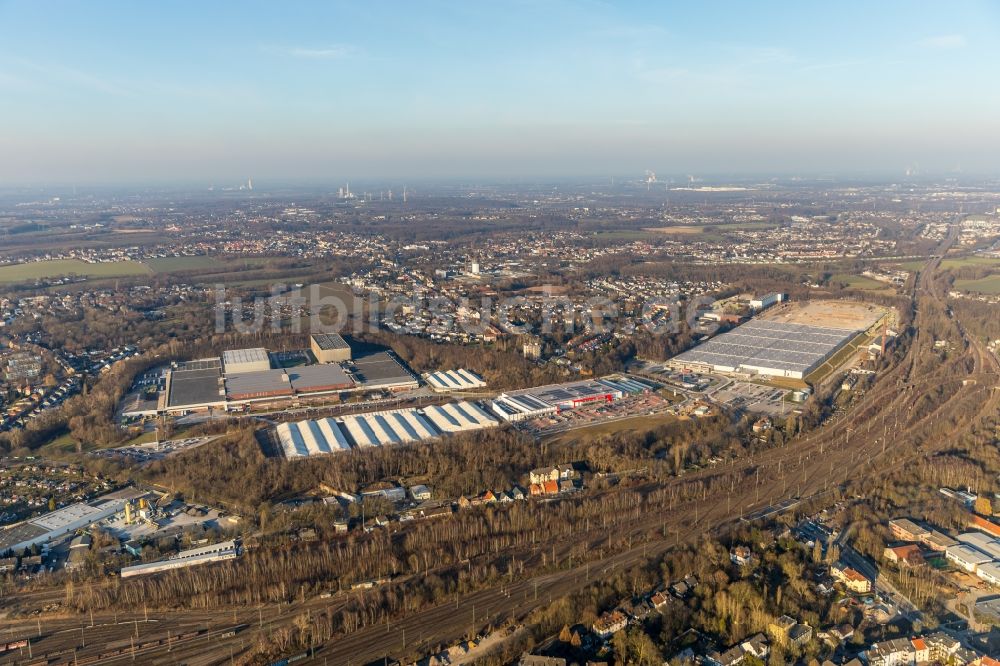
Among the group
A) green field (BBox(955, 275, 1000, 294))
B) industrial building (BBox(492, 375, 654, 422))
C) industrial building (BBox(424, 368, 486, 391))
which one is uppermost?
green field (BBox(955, 275, 1000, 294))

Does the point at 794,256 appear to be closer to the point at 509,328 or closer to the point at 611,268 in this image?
the point at 611,268

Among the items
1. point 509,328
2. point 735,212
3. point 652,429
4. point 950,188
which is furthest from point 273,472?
point 950,188

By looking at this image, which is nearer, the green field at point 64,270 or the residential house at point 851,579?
the residential house at point 851,579

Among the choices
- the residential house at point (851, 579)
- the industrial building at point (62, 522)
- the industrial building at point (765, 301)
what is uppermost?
the industrial building at point (765, 301)

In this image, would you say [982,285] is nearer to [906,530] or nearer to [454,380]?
[454,380]

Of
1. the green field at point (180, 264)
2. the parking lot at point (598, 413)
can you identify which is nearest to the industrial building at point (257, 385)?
the parking lot at point (598, 413)

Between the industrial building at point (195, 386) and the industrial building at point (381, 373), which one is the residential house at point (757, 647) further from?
the industrial building at point (195, 386)

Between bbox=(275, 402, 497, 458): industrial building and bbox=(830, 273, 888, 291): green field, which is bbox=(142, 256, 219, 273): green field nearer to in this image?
bbox=(275, 402, 497, 458): industrial building

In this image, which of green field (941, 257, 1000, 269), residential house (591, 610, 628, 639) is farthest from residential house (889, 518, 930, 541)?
green field (941, 257, 1000, 269)
